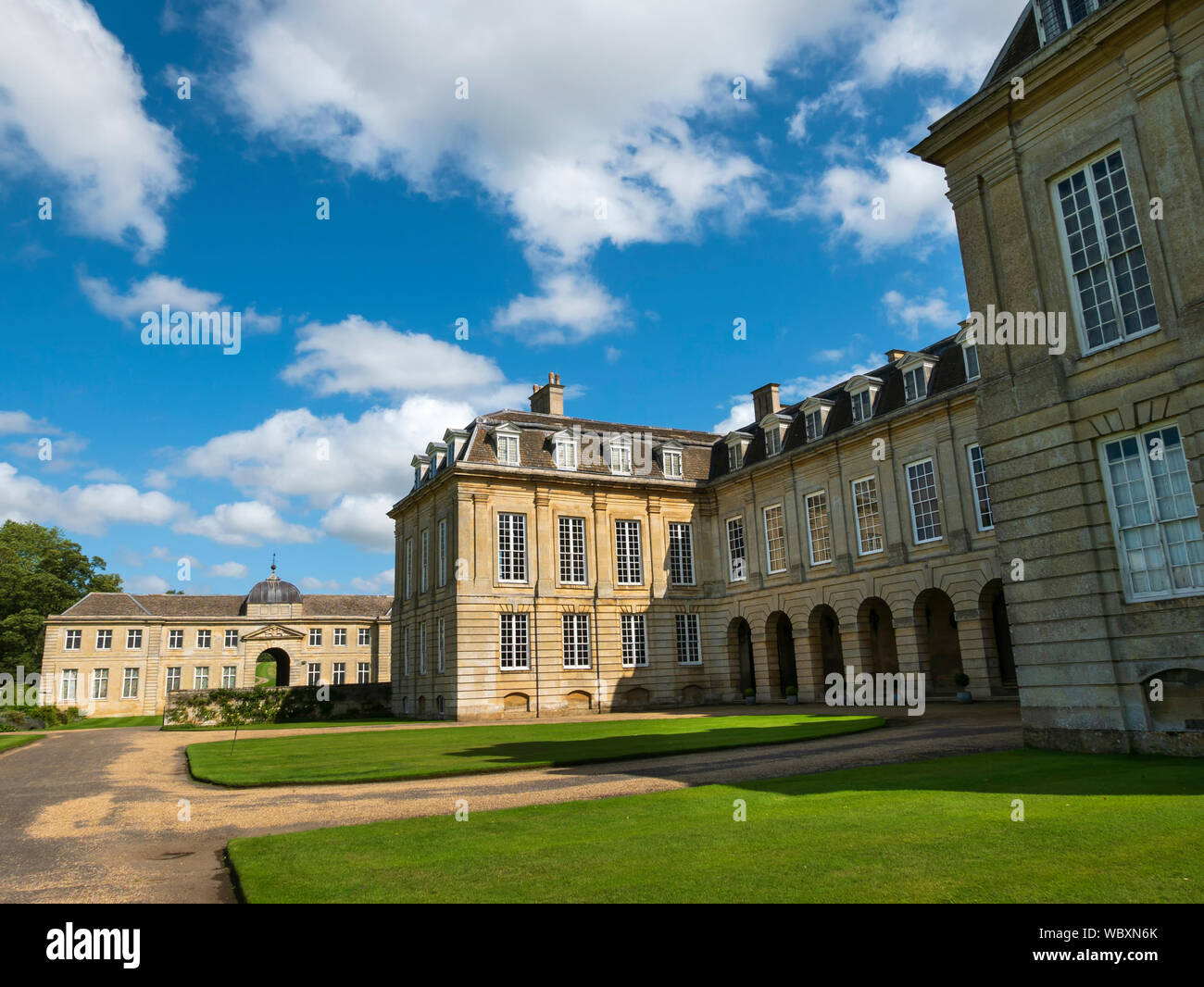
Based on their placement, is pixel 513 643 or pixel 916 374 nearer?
pixel 916 374

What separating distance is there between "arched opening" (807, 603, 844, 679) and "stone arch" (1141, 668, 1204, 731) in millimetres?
21738

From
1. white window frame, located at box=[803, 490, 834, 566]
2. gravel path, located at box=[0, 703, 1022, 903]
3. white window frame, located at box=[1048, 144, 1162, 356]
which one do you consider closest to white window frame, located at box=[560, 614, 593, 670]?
white window frame, located at box=[803, 490, 834, 566]

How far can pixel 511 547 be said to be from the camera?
117 feet

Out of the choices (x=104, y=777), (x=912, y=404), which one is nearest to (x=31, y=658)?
(x=104, y=777)

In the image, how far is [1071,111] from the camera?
42.0 feet

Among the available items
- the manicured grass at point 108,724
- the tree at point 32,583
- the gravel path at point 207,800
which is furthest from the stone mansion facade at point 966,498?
the tree at point 32,583

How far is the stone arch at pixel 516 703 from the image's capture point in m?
34.0

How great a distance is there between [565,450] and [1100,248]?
26926mm

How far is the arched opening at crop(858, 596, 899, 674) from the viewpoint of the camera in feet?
102

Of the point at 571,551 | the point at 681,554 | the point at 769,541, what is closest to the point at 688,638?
the point at 681,554

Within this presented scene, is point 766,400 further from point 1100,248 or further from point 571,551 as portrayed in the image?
point 1100,248

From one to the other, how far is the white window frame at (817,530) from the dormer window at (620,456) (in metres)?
9.03

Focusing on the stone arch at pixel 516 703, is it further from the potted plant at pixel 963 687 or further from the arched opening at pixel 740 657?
the potted plant at pixel 963 687
